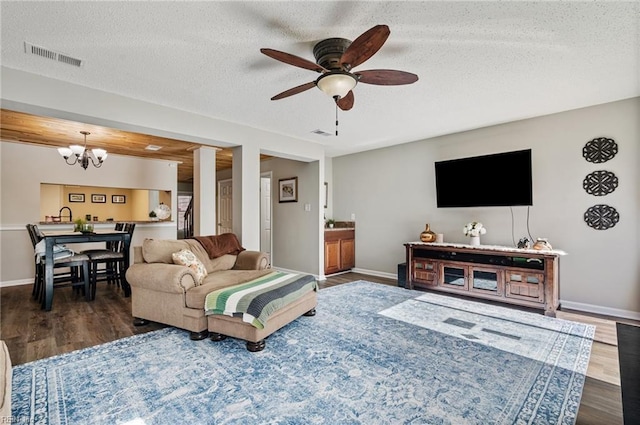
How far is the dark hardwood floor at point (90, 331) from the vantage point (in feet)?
6.32

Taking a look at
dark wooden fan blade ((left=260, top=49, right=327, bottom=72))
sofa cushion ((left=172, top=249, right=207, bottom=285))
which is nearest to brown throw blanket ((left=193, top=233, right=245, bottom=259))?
sofa cushion ((left=172, top=249, right=207, bottom=285))

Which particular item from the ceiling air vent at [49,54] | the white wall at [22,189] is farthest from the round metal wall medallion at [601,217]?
the white wall at [22,189]

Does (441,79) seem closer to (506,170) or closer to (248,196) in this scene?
(506,170)

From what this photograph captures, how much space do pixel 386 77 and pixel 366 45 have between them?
47 cm

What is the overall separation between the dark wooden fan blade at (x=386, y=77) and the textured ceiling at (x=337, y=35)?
268 millimetres

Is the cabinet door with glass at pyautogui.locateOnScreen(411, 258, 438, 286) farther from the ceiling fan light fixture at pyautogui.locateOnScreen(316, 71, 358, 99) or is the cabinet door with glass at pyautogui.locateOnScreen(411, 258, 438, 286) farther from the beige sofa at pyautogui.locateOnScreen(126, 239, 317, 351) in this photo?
the ceiling fan light fixture at pyautogui.locateOnScreen(316, 71, 358, 99)

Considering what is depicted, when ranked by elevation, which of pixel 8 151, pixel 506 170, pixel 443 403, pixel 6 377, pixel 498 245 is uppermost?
pixel 8 151

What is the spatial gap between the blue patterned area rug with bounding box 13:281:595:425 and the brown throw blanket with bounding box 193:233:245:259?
108 centimetres

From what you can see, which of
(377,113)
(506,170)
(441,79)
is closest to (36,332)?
(377,113)

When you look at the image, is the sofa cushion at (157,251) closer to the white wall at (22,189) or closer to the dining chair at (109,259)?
the dining chair at (109,259)

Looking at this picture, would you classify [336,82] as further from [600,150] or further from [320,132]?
[600,150]

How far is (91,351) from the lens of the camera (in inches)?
100

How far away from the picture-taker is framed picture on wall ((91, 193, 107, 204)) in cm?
739

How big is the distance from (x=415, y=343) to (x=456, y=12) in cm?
255
